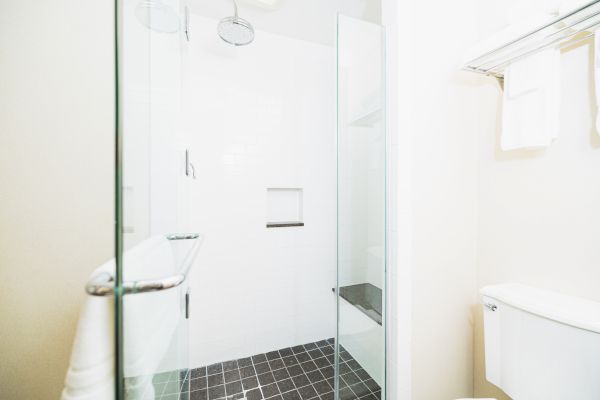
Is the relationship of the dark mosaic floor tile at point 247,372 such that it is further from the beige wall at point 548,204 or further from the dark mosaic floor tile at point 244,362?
the beige wall at point 548,204

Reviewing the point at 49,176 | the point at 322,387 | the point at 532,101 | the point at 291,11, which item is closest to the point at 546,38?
the point at 532,101

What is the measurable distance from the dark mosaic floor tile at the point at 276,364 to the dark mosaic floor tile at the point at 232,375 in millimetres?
227

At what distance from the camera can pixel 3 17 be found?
29.6 inches

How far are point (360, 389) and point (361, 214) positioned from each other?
84 cm

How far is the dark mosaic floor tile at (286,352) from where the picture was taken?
172 cm

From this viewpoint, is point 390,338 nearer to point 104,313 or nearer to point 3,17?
point 104,313

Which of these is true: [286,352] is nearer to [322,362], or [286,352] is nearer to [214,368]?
[322,362]

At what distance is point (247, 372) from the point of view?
60.9 inches

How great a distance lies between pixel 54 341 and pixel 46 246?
33 centimetres

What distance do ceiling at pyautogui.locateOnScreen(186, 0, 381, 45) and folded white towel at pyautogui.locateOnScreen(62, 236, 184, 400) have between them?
165 centimetres

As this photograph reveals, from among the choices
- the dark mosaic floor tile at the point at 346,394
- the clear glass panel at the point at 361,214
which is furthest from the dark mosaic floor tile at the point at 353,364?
the dark mosaic floor tile at the point at 346,394

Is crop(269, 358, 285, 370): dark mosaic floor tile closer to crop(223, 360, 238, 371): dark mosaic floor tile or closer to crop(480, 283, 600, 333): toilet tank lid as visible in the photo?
crop(223, 360, 238, 371): dark mosaic floor tile

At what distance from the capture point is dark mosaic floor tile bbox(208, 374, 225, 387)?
144 centimetres

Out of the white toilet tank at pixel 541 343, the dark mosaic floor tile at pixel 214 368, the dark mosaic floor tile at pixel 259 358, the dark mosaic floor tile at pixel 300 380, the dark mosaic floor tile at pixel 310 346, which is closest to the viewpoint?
the white toilet tank at pixel 541 343
